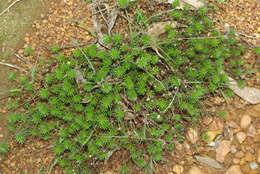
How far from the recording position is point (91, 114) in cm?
296

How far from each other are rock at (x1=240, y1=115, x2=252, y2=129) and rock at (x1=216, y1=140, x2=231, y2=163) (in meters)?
0.28

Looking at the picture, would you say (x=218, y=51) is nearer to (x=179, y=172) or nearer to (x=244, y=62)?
(x=244, y=62)

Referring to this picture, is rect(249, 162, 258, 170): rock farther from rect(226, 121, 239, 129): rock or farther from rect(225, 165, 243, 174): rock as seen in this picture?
rect(226, 121, 239, 129): rock

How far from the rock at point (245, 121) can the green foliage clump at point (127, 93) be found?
0.52m

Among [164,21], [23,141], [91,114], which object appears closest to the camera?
[91,114]

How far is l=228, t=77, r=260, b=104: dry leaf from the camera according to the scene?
11.2 ft

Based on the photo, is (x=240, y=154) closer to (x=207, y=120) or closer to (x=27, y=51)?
(x=207, y=120)

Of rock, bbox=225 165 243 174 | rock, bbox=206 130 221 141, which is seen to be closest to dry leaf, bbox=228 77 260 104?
rock, bbox=206 130 221 141

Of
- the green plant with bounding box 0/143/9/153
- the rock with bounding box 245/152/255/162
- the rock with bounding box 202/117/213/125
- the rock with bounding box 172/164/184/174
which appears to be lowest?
the rock with bounding box 245/152/255/162

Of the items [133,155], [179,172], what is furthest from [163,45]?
[179,172]

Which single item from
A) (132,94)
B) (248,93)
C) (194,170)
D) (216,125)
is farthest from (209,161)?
(132,94)

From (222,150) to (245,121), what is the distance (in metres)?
0.48

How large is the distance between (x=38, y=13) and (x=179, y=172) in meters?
2.71

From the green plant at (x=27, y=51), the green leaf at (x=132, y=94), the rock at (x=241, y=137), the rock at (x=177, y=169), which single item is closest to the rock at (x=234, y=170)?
the rock at (x=241, y=137)
